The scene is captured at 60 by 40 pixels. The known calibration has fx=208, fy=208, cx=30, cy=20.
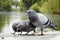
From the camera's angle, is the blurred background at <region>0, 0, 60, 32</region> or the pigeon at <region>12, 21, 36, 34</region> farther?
the blurred background at <region>0, 0, 60, 32</region>

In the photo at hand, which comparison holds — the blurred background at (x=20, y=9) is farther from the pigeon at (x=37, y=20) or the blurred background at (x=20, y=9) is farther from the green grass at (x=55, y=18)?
the pigeon at (x=37, y=20)

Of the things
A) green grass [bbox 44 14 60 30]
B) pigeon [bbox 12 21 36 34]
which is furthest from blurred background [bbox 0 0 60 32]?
pigeon [bbox 12 21 36 34]

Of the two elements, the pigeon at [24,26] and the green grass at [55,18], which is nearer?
the pigeon at [24,26]

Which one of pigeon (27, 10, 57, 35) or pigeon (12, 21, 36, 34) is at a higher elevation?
pigeon (27, 10, 57, 35)

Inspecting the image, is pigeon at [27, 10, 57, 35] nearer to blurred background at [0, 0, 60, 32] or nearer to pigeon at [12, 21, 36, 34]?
pigeon at [12, 21, 36, 34]

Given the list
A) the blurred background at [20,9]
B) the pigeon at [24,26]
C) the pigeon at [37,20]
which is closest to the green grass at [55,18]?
the blurred background at [20,9]

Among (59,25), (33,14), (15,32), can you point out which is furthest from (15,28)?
(59,25)

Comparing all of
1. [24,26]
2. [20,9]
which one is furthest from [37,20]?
[20,9]

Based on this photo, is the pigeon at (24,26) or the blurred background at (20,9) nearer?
the pigeon at (24,26)

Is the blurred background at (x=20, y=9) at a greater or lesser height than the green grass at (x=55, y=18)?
greater

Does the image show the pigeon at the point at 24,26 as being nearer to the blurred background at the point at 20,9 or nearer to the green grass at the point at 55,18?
the blurred background at the point at 20,9

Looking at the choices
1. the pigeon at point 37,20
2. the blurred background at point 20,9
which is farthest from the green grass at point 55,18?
the pigeon at point 37,20

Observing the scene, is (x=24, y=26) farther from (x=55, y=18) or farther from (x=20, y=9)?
(x=55, y=18)

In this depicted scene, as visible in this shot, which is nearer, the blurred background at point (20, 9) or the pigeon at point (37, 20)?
the pigeon at point (37, 20)
